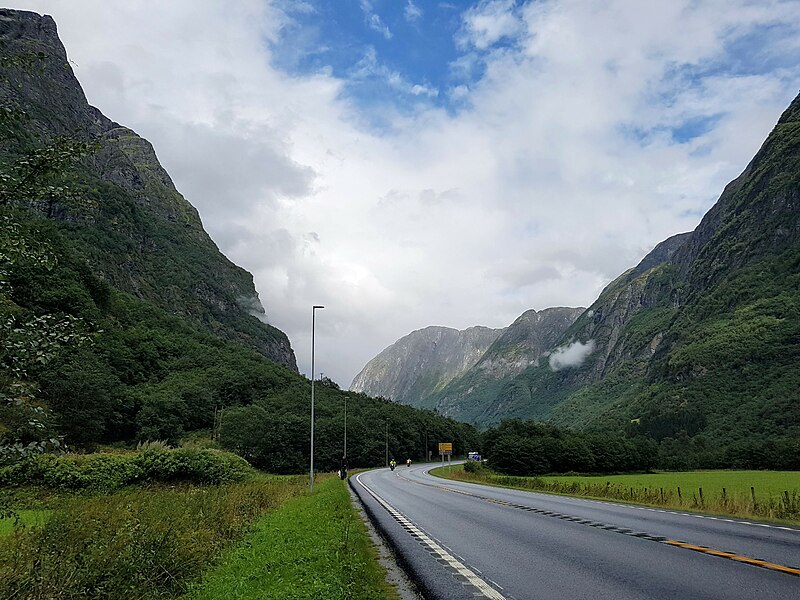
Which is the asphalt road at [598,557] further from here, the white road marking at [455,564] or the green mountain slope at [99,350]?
the green mountain slope at [99,350]

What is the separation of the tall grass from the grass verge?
0.72 meters

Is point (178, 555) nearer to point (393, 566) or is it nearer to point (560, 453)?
point (393, 566)

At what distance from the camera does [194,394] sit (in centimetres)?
10069

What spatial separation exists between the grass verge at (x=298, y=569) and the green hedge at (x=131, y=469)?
16.8 m

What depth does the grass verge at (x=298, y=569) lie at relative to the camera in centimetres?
Result: 784

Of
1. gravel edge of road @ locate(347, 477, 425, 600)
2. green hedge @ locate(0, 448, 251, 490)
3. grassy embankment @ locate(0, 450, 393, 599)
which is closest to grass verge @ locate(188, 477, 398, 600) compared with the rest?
grassy embankment @ locate(0, 450, 393, 599)

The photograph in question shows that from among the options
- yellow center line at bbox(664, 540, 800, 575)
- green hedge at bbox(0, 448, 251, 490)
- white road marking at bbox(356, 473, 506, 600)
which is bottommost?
white road marking at bbox(356, 473, 506, 600)

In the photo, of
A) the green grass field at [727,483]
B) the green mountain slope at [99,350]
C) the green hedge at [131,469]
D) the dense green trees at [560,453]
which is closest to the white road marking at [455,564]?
the green mountain slope at [99,350]

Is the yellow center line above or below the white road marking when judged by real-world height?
above

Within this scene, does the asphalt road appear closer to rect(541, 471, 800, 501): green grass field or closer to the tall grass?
the tall grass

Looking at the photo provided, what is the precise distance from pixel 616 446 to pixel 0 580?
114078 mm

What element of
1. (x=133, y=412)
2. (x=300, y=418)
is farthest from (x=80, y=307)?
(x=300, y=418)

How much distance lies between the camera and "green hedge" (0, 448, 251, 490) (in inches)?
1126

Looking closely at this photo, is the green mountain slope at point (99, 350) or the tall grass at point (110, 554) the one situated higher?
the green mountain slope at point (99, 350)
